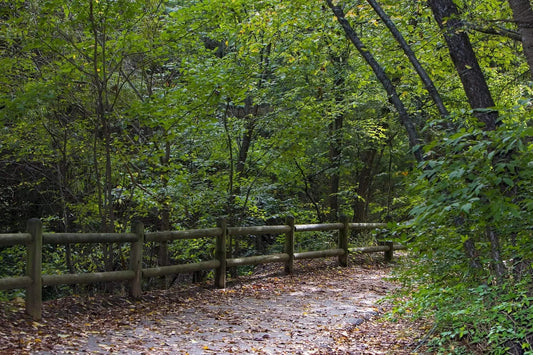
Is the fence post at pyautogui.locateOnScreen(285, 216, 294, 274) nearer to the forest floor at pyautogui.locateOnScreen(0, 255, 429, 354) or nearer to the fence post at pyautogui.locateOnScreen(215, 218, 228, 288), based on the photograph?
the forest floor at pyautogui.locateOnScreen(0, 255, 429, 354)

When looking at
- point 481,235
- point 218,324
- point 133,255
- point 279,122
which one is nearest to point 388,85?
point 481,235

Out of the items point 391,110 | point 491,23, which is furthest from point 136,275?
point 391,110

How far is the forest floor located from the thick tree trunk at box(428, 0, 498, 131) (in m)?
2.14

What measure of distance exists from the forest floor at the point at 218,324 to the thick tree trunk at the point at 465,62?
7.03ft

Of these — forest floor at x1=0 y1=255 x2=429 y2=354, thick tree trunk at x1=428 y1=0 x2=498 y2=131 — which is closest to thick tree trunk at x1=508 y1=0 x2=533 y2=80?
thick tree trunk at x1=428 y1=0 x2=498 y2=131

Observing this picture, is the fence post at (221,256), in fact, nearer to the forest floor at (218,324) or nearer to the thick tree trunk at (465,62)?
the forest floor at (218,324)

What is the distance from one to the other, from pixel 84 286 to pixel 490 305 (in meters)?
7.78

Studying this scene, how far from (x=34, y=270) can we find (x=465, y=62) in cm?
561

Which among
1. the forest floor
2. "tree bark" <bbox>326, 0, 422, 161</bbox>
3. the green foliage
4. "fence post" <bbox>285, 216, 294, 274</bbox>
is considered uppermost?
"tree bark" <bbox>326, 0, 422, 161</bbox>

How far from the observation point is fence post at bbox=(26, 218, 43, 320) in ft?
20.4

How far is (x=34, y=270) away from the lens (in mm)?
6277

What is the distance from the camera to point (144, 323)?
259 inches

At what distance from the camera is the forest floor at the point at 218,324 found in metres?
5.56

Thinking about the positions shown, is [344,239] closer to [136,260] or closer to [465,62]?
[136,260]
